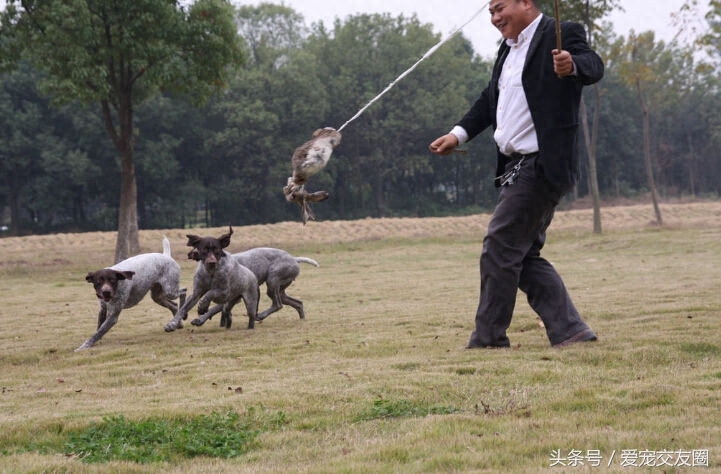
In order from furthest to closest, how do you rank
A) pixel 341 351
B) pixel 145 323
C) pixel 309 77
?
pixel 309 77
pixel 145 323
pixel 341 351

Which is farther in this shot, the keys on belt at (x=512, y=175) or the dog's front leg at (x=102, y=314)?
the dog's front leg at (x=102, y=314)

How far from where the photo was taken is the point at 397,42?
60.0 m

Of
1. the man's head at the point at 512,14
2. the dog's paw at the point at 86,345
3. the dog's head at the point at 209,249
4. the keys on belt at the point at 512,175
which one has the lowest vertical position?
the dog's paw at the point at 86,345

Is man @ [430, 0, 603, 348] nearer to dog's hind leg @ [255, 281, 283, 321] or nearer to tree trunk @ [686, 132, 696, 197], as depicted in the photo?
dog's hind leg @ [255, 281, 283, 321]

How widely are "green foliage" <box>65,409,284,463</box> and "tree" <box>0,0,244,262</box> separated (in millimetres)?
18104

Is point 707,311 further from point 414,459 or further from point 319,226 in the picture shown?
point 319,226

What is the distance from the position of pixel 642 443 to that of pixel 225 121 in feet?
174

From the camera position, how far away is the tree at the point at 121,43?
21.2 m

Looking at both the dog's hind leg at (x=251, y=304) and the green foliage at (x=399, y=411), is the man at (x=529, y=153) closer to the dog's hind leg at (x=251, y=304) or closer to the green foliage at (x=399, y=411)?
the green foliage at (x=399, y=411)

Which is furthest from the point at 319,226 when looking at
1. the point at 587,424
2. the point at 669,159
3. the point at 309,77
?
the point at 669,159

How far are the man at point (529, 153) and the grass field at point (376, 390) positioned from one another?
1.12ft

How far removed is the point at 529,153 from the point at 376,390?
83.2 inches

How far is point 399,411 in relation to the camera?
4684mm

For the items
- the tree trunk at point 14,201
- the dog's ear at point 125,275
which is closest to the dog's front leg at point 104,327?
the dog's ear at point 125,275
